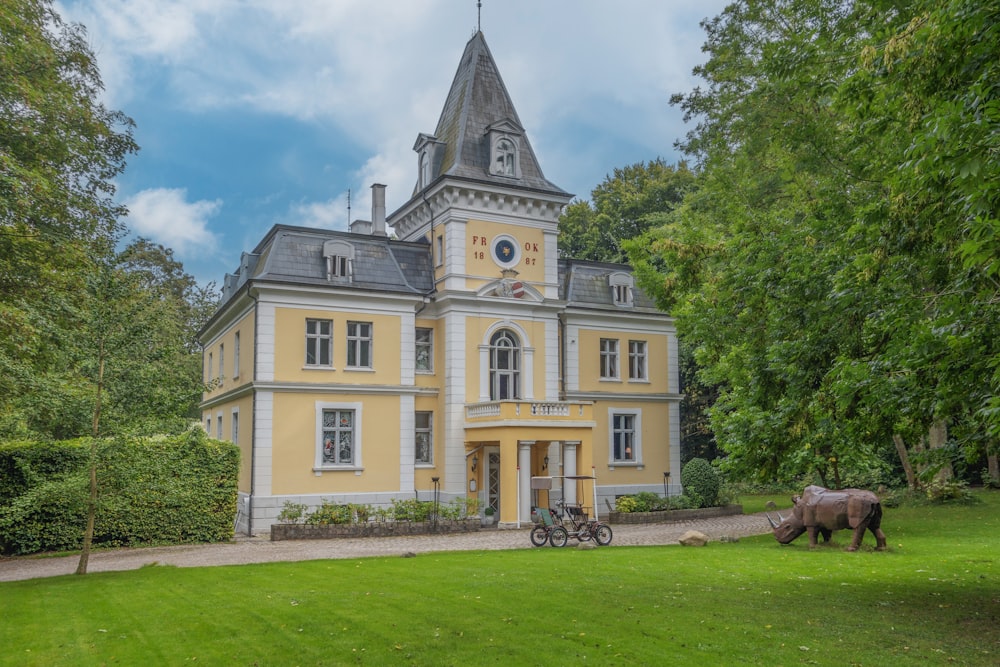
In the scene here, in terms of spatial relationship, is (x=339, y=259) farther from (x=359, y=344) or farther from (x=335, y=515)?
(x=335, y=515)

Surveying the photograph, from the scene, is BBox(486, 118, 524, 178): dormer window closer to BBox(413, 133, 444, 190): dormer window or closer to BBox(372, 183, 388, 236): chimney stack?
BBox(413, 133, 444, 190): dormer window

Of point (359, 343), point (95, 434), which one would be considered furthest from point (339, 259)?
point (95, 434)

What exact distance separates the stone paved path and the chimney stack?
1354 cm

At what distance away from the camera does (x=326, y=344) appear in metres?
26.0

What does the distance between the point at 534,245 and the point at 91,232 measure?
14.2 metres

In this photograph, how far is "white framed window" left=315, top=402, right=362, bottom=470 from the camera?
25.6 metres

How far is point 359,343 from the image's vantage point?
26.4m

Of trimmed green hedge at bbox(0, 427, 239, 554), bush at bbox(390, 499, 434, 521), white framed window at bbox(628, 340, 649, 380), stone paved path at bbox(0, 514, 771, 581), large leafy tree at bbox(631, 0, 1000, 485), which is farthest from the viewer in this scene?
white framed window at bbox(628, 340, 649, 380)

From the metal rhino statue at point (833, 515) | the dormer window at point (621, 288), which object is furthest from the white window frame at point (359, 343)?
the metal rhino statue at point (833, 515)

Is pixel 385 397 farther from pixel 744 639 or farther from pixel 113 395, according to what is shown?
pixel 744 639

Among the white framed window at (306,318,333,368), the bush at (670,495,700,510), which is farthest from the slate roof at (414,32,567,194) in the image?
the bush at (670,495,700,510)

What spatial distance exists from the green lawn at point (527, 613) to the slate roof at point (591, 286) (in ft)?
53.2

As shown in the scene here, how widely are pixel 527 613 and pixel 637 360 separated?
2309 cm

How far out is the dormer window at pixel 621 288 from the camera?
3231cm
